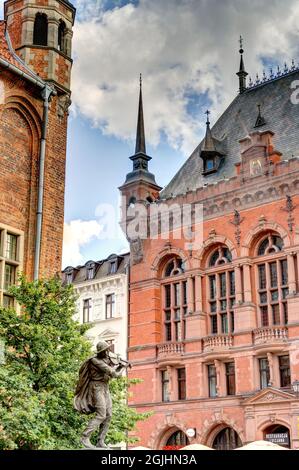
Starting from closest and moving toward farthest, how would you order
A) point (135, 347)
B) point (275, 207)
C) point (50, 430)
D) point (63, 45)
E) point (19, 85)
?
point (50, 430) < point (19, 85) < point (63, 45) < point (275, 207) < point (135, 347)

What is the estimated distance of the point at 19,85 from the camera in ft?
60.6

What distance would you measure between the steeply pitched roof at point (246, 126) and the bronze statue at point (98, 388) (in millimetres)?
26480

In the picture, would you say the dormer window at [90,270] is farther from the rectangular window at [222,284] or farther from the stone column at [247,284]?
the stone column at [247,284]

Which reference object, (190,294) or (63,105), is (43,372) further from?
(190,294)

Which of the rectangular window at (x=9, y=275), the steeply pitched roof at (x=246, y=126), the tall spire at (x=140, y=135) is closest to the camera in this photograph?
the rectangular window at (x=9, y=275)

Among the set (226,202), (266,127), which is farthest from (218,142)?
(226,202)

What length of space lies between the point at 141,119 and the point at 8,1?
22.1 metres

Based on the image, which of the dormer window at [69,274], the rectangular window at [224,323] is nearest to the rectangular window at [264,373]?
the rectangular window at [224,323]

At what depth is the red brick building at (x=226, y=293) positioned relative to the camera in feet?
106

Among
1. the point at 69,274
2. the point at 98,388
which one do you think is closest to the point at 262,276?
the point at 69,274

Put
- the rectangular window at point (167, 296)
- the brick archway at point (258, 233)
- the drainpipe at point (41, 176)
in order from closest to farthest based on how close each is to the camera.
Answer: the drainpipe at point (41, 176)
the brick archway at point (258, 233)
the rectangular window at point (167, 296)

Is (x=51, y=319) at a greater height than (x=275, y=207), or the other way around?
(x=275, y=207)

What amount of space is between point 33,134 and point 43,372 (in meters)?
7.09

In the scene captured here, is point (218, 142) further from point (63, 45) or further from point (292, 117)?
point (63, 45)
